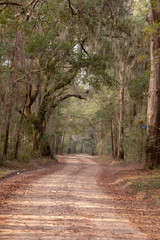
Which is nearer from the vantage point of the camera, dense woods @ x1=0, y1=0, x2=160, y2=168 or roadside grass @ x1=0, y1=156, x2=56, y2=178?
roadside grass @ x1=0, y1=156, x2=56, y2=178

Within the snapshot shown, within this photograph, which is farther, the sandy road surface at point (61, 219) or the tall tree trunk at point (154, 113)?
the tall tree trunk at point (154, 113)

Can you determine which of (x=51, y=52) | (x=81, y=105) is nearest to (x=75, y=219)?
(x=51, y=52)

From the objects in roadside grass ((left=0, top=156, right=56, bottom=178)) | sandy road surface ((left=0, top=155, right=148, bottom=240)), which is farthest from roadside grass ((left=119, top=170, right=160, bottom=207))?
roadside grass ((left=0, top=156, right=56, bottom=178))

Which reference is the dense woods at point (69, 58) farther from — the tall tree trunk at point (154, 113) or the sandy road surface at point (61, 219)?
the sandy road surface at point (61, 219)

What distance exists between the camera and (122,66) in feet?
74.7

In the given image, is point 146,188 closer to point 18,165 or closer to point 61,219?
point 61,219

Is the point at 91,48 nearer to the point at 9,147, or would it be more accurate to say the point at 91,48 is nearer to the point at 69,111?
the point at 9,147

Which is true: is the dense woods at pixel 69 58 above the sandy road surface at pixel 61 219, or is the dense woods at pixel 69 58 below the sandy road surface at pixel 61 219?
above

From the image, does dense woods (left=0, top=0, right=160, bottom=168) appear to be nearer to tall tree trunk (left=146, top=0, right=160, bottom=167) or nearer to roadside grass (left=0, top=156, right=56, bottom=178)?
tall tree trunk (left=146, top=0, right=160, bottom=167)

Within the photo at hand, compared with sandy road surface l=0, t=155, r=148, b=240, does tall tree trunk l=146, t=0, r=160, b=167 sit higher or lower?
higher

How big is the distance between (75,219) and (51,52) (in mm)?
Result: 11431

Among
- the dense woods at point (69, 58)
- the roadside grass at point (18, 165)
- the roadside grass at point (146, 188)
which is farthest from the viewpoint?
the dense woods at point (69, 58)

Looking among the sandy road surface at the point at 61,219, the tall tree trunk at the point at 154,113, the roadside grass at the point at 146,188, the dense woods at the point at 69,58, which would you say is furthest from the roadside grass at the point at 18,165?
the tall tree trunk at the point at 154,113

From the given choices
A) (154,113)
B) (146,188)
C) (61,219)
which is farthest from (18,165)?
(61,219)
